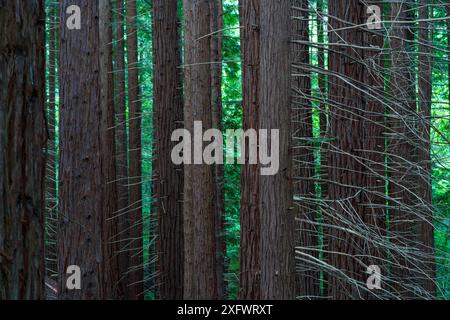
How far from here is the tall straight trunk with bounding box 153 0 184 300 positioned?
11844 millimetres

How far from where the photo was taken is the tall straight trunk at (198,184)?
9.41m

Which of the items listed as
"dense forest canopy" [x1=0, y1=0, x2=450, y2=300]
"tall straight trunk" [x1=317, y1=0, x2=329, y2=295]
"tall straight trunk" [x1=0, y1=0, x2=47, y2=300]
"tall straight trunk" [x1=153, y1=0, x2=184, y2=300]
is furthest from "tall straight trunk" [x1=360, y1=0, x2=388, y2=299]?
"tall straight trunk" [x1=0, y1=0, x2=47, y2=300]

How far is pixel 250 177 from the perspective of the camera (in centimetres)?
788

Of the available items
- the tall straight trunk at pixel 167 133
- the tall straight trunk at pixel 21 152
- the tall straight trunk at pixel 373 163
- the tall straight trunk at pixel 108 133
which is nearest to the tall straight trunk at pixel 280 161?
the tall straight trunk at pixel 373 163

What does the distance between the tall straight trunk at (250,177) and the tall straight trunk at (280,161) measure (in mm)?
1500

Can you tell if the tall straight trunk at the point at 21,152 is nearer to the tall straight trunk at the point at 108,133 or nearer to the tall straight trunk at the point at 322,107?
the tall straight trunk at the point at 322,107

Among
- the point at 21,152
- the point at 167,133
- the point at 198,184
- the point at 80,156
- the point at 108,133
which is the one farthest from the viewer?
the point at 108,133

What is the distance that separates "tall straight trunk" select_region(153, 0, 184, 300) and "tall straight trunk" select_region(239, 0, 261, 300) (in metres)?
4.06

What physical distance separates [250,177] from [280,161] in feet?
5.84

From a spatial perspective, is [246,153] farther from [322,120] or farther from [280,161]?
[322,120]

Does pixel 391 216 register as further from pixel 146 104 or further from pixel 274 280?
pixel 146 104

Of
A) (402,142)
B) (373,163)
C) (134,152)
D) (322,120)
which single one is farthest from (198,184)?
(134,152)

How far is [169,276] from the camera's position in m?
12.2
